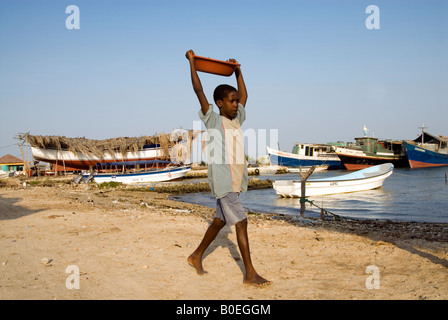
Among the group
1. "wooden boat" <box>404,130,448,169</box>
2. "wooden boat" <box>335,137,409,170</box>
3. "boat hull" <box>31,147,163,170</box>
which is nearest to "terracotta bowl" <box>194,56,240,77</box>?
"boat hull" <box>31,147,163,170</box>

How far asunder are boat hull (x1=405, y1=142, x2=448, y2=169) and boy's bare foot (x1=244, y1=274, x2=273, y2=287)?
1952 inches

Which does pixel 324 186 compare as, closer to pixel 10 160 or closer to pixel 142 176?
pixel 142 176

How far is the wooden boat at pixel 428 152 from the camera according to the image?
46812 mm

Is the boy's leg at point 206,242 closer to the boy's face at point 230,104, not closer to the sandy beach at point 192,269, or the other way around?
the sandy beach at point 192,269

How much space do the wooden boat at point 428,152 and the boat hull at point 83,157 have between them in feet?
113

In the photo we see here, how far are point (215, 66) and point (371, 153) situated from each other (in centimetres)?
5096

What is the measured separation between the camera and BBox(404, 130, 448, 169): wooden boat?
46.8 m

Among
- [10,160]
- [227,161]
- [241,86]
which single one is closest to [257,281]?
[227,161]

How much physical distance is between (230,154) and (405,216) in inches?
479

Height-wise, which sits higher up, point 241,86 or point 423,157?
point 241,86

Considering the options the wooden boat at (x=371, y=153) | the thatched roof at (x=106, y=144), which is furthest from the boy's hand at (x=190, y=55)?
the wooden boat at (x=371, y=153)

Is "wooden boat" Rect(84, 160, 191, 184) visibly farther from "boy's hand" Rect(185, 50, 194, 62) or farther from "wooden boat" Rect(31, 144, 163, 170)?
"boy's hand" Rect(185, 50, 194, 62)

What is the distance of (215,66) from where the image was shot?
12.1 ft

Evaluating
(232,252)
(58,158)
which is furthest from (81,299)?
(58,158)
